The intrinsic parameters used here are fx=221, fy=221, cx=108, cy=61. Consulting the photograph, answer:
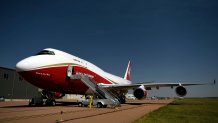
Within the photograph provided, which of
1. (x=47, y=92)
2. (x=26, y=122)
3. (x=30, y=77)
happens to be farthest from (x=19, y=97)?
(x=26, y=122)

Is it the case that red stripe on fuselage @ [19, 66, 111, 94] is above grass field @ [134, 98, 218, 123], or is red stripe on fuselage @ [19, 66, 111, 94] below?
above

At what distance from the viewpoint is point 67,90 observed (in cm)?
2294

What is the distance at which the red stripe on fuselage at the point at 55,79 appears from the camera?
1893 centimetres

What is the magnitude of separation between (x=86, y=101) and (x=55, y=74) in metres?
4.40

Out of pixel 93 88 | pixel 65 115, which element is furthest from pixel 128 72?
pixel 65 115

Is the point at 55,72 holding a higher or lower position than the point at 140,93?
higher

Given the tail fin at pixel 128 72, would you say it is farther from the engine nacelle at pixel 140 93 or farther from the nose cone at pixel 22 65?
the nose cone at pixel 22 65

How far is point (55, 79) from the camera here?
66.8 ft

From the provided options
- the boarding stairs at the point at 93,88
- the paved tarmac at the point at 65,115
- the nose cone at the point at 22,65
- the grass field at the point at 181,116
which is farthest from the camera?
the boarding stairs at the point at 93,88

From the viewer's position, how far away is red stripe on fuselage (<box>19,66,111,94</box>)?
1893 cm

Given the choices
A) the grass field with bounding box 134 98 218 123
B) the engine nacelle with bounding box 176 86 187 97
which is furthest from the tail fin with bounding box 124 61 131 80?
the grass field with bounding box 134 98 218 123

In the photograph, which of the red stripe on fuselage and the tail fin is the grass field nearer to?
the red stripe on fuselage

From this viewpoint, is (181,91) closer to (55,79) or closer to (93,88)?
(93,88)

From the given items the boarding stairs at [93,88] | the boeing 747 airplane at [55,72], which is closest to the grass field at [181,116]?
the boarding stairs at [93,88]
